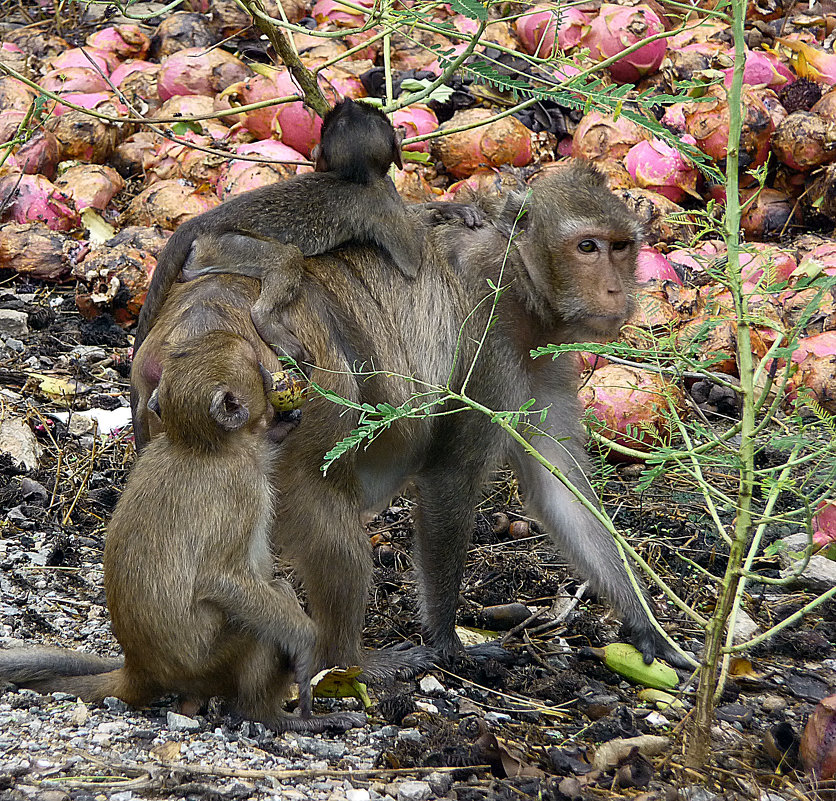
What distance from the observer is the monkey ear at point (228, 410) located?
290 cm

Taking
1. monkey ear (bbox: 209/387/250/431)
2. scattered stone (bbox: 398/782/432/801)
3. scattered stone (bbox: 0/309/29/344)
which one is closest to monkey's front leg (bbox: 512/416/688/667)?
monkey ear (bbox: 209/387/250/431)

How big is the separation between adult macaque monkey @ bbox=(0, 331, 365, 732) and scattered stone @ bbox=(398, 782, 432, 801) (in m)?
0.54

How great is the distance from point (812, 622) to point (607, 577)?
78 cm

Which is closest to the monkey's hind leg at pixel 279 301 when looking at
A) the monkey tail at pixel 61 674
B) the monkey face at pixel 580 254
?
the monkey face at pixel 580 254

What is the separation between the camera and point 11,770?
7.79 ft

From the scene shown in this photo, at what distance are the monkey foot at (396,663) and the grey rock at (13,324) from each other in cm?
269

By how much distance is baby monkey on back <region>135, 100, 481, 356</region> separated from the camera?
11.2 feet

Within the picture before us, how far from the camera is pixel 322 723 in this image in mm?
3053

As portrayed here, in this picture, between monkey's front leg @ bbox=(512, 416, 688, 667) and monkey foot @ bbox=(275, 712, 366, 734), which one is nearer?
monkey foot @ bbox=(275, 712, 366, 734)

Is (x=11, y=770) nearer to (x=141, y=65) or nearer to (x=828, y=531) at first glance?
(x=828, y=531)

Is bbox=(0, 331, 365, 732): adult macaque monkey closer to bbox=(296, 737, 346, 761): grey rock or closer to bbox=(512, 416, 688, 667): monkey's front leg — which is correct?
bbox=(296, 737, 346, 761): grey rock

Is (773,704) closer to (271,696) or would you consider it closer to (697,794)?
(697,794)

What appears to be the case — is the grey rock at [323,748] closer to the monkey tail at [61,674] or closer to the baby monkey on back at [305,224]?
the monkey tail at [61,674]

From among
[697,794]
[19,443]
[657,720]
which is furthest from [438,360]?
[19,443]
